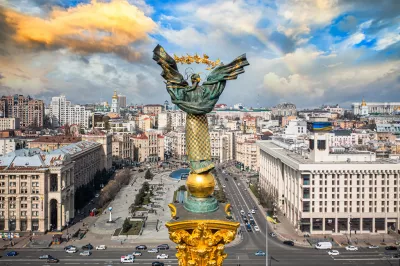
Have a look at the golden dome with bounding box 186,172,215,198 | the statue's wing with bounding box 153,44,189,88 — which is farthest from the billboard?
the golden dome with bounding box 186,172,215,198

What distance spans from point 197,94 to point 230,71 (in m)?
1.01

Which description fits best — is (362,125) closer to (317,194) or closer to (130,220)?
(317,194)

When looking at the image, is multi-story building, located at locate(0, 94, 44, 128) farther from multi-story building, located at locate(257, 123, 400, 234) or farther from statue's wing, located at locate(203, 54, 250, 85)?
statue's wing, located at locate(203, 54, 250, 85)

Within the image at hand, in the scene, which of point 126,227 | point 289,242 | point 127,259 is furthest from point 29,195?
point 289,242

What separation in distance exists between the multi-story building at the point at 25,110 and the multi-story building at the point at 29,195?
303ft

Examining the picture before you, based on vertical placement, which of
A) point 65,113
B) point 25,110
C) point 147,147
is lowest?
point 147,147

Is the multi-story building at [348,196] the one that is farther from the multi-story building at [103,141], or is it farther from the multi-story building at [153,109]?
the multi-story building at [153,109]

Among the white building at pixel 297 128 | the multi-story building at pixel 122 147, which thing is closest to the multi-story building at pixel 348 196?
the white building at pixel 297 128

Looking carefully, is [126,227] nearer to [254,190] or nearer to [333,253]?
[333,253]

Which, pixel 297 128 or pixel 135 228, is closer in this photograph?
pixel 135 228

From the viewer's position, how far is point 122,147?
87.8m

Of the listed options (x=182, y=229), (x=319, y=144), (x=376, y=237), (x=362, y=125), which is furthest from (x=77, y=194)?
(x=362, y=125)

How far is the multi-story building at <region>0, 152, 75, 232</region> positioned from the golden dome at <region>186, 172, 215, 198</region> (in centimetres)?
3495

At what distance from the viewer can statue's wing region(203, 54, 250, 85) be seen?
9.55m
